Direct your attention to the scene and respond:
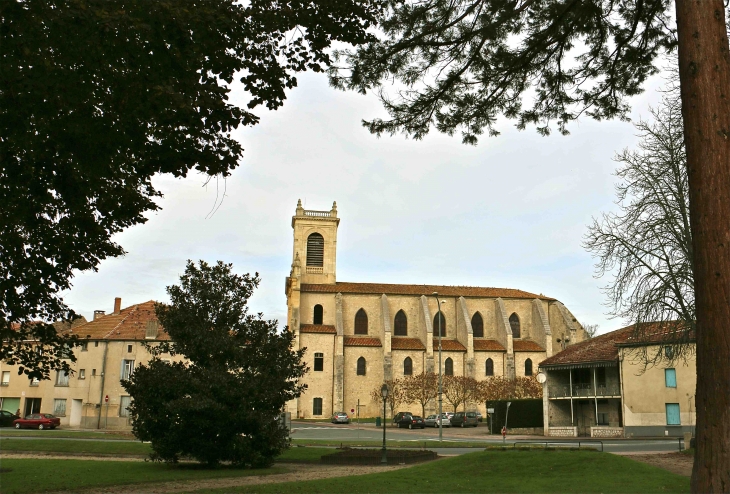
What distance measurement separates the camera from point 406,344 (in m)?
61.4

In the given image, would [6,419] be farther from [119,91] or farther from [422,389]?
[119,91]

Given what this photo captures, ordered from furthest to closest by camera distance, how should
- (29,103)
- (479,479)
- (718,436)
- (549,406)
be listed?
(549,406), (479,479), (29,103), (718,436)

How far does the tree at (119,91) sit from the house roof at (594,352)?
34.1m

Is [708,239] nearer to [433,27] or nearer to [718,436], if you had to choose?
[718,436]

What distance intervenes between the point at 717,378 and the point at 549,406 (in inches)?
1466

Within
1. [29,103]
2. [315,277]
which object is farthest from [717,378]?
[315,277]

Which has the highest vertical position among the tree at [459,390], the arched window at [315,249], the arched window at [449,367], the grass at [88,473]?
the arched window at [315,249]

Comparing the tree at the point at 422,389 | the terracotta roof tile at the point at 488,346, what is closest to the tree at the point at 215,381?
the tree at the point at 422,389

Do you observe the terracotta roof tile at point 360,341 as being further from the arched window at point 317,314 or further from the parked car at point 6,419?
the parked car at point 6,419

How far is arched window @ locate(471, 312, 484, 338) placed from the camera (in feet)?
214

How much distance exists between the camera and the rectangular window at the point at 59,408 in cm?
4688

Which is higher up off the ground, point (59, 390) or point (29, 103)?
point (29, 103)

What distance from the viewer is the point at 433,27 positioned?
35.0ft

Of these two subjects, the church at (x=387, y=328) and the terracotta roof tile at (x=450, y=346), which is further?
the terracotta roof tile at (x=450, y=346)
